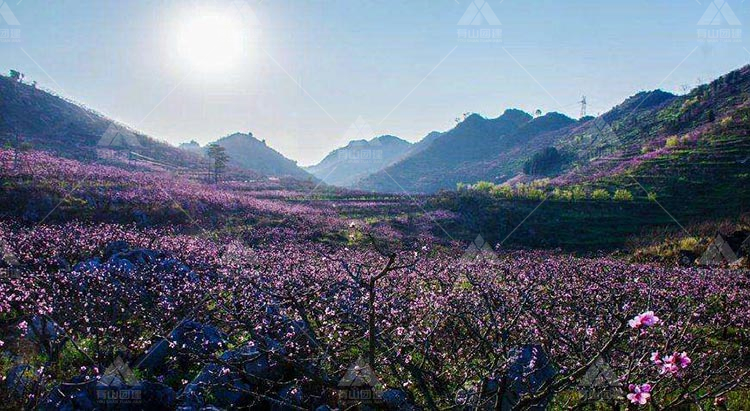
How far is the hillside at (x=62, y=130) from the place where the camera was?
200 feet

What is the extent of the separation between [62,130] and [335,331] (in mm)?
90403

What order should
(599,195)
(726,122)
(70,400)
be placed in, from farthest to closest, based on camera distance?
1. (726,122)
2. (599,195)
3. (70,400)

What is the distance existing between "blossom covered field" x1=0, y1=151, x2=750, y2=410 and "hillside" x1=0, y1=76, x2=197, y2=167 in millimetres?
48533

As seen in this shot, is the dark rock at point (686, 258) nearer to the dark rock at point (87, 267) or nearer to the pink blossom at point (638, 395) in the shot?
the pink blossom at point (638, 395)

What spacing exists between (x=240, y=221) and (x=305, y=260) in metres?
15.4

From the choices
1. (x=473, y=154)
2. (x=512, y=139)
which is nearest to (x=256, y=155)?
(x=473, y=154)

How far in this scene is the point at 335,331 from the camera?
773 centimetres

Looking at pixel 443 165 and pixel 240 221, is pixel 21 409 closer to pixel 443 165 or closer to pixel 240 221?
pixel 240 221

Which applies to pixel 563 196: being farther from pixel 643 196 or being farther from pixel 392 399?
pixel 392 399

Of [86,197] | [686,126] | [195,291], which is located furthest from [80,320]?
[686,126]

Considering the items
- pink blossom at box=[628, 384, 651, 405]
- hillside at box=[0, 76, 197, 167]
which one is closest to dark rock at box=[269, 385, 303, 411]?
pink blossom at box=[628, 384, 651, 405]

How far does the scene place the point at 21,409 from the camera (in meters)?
5.59

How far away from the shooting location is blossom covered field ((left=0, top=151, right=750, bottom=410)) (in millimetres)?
4199

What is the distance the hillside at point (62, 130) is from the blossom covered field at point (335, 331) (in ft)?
159
